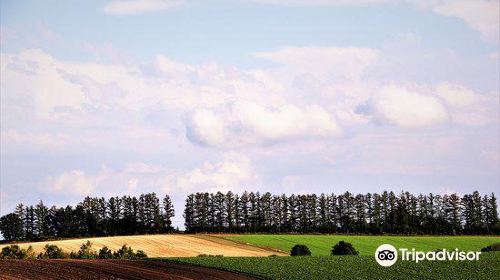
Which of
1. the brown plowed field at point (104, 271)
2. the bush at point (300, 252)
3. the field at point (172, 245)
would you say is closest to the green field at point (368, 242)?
the field at point (172, 245)

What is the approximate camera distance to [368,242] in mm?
127000

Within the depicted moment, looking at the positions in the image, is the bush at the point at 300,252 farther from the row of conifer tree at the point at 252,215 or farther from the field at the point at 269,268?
the row of conifer tree at the point at 252,215

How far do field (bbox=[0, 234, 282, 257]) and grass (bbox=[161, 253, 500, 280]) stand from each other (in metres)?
29.7

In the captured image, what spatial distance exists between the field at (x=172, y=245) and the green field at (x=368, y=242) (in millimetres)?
7827

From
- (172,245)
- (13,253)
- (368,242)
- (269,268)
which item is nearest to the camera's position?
(269,268)

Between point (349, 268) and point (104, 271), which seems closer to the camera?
point (104, 271)

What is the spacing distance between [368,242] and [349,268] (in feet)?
215

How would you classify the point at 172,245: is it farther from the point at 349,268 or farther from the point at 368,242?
the point at 349,268

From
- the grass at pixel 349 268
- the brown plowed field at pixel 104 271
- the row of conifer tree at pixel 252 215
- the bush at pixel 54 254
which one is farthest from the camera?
the row of conifer tree at pixel 252 215

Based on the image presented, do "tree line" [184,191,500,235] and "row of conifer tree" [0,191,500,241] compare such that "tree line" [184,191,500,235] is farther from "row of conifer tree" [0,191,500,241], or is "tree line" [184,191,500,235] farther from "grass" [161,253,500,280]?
"grass" [161,253,500,280]

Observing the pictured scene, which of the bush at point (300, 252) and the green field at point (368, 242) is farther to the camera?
the green field at point (368, 242)

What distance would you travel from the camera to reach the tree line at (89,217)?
162 meters

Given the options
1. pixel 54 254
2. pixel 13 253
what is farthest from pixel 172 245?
pixel 13 253

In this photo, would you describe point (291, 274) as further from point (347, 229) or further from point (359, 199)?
point (359, 199)
